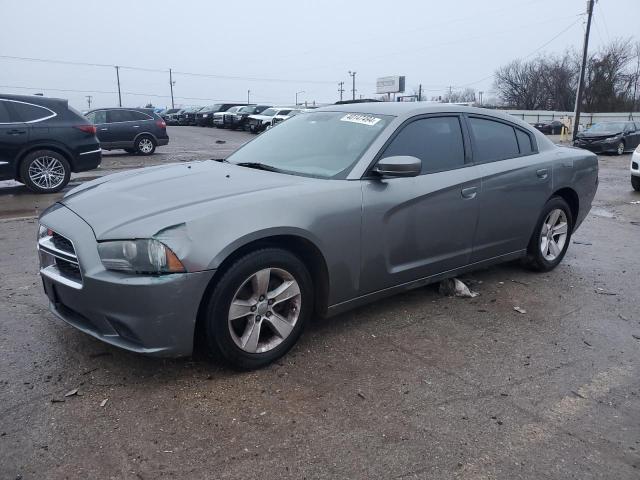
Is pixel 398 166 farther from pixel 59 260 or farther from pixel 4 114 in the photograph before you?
pixel 4 114

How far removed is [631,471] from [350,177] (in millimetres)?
2232

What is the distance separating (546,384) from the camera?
318cm

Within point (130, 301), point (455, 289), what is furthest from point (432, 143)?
point (130, 301)

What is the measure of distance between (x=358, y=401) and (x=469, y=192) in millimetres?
2036

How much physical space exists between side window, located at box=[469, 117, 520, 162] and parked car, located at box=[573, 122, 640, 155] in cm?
2014

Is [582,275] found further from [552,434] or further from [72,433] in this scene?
[72,433]

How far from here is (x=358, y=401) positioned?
2926 mm

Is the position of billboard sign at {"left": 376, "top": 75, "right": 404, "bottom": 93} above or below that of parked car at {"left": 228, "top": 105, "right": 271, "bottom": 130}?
above

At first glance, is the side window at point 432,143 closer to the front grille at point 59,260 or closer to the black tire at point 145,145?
the front grille at point 59,260

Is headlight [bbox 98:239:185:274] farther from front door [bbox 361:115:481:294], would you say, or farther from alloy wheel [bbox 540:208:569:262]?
alloy wheel [bbox 540:208:569:262]

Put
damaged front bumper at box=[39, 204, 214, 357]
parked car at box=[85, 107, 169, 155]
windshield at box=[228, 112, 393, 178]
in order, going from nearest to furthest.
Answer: damaged front bumper at box=[39, 204, 214, 357]
windshield at box=[228, 112, 393, 178]
parked car at box=[85, 107, 169, 155]

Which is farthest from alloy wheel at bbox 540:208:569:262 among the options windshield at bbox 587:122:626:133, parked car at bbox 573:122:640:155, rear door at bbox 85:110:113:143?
windshield at bbox 587:122:626:133

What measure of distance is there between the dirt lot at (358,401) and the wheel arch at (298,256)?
0.32m

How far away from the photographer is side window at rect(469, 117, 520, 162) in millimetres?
4457
